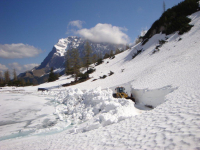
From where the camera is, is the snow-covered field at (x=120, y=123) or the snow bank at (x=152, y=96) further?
the snow bank at (x=152, y=96)

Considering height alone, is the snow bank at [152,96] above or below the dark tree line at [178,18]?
below

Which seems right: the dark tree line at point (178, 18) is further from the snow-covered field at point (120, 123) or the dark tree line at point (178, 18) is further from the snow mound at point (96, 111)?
the snow mound at point (96, 111)

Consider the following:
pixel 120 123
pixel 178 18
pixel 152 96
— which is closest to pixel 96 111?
pixel 120 123

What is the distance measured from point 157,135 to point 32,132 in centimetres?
981

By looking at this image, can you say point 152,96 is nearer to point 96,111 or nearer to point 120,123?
point 96,111

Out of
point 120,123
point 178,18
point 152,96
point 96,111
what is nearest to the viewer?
point 120,123

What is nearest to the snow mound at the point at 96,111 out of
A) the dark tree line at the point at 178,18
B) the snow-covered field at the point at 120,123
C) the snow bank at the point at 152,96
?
the snow-covered field at the point at 120,123

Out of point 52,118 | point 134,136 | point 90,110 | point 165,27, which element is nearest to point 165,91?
point 90,110

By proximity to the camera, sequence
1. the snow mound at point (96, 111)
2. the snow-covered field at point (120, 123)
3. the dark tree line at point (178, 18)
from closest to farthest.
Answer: the snow-covered field at point (120, 123) < the snow mound at point (96, 111) < the dark tree line at point (178, 18)

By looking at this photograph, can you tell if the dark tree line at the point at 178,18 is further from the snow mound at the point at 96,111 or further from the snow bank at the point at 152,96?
the snow mound at the point at 96,111

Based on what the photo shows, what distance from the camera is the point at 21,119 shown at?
12250 mm

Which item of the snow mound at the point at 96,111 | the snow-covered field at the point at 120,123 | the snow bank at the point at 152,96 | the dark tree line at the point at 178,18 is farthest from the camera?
the dark tree line at the point at 178,18

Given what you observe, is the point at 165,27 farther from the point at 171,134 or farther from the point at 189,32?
the point at 171,134

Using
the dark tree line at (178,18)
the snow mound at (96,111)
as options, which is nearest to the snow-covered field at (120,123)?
the snow mound at (96,111)
